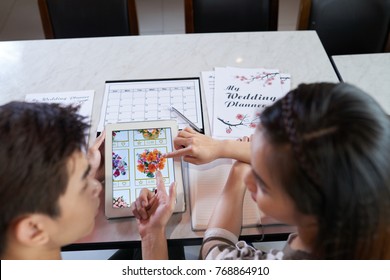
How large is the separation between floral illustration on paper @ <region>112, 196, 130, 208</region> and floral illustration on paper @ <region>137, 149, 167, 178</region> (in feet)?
0.28

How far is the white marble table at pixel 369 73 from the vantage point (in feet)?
3.65

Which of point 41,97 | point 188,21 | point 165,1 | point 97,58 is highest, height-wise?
point 165,1

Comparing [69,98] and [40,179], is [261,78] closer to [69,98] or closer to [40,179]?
[69,98]

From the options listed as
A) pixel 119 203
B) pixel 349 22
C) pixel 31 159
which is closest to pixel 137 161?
pixel 119 203

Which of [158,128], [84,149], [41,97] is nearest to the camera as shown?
[84,149]

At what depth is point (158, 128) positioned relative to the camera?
3.15 ft

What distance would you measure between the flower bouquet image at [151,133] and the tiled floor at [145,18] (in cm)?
170

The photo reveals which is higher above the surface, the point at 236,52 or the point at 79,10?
the point at 79,10

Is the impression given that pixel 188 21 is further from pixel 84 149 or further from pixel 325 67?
pixel 84 149

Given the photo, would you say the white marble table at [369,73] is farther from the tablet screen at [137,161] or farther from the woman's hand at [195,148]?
the tablet screen at [137,161]

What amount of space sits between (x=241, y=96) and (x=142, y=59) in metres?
0.36

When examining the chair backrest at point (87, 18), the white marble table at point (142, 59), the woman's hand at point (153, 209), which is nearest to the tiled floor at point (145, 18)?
the chair backrest at point (87, 18)

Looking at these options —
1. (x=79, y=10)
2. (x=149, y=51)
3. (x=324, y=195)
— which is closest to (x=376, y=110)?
Result: (x=324, y=195)
